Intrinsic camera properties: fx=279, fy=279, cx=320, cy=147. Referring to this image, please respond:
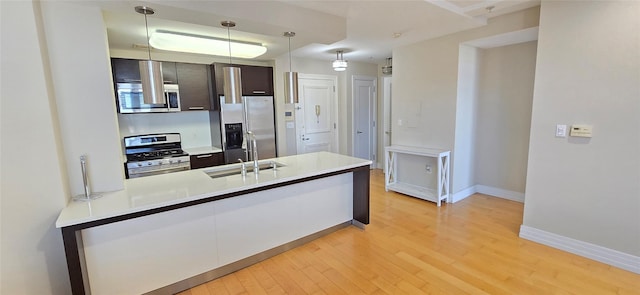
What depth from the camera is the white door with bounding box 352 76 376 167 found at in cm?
585

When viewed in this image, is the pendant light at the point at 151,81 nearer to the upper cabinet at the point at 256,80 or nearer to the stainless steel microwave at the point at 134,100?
the stainless steel microwave at the point at 134,100

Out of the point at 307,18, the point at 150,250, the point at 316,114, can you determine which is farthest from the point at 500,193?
the point at 150,250

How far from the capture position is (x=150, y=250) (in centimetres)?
204

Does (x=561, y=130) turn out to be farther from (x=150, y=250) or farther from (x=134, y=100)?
(x=134, y=100)

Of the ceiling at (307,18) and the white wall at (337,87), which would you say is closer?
the ceiling at (307,18)

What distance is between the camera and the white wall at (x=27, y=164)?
1.65 meters

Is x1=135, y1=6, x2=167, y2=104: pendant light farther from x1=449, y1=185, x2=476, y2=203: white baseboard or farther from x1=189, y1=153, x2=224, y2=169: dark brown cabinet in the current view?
x1=449, y1=185, x2=476, y2=203: white baseboard

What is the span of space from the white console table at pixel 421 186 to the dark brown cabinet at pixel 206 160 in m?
2.67

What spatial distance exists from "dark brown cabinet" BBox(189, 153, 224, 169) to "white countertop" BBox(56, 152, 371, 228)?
4.69 feet

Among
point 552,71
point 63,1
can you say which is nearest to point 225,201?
point 63,1

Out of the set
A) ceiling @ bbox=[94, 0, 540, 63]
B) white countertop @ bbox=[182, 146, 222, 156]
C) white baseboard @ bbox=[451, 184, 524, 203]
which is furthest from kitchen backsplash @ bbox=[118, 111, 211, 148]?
white baseboard @ bbox=[451, 184, 524, 203]

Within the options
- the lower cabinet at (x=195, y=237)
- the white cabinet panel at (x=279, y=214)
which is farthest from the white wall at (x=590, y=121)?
the lower cabinet at (x=195, y=237)

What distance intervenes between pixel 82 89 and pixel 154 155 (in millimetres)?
2098

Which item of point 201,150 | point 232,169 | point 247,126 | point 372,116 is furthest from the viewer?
point 372,116
